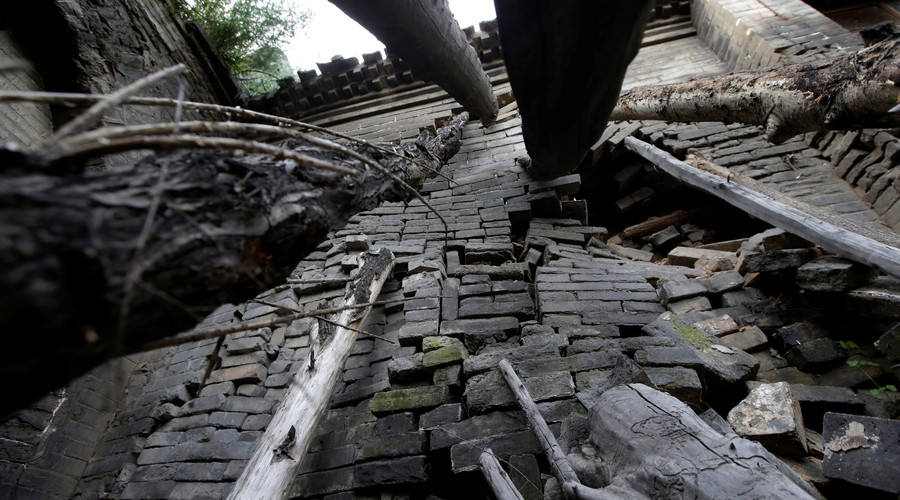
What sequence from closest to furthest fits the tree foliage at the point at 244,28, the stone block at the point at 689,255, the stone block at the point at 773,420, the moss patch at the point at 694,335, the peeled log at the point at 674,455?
the peeled log at the point at 674,455 → the stone block at the point at 773,420 → the moss patch at the point at 694,335 → the stone block at the point at 689,255 → the tree foliage at the point at 244,28

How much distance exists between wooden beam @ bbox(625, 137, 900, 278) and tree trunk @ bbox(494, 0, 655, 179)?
152 centimetres

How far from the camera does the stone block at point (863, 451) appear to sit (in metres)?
1.43

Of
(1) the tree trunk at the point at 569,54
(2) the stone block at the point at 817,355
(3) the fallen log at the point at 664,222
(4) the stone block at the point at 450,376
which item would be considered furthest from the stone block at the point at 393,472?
(3) the fallen log at the point at 664,222

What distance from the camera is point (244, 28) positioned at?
6.13m

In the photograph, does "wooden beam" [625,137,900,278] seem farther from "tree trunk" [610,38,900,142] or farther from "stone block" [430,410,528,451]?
"stone block" [430,410,528,451]

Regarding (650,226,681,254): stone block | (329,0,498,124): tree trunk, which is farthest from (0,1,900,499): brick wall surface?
(329,0,498,124): tree trunk

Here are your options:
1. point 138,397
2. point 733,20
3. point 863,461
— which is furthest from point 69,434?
point 733,20

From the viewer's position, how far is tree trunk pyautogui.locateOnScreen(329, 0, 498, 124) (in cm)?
161

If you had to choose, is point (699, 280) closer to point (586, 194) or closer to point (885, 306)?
point (885, 306)

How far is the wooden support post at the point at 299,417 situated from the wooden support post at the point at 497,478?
0.77 m

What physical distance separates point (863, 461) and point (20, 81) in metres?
6.56

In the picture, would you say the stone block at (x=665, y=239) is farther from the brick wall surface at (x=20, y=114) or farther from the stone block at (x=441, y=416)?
the brick wall surface at (x=20, y=114)

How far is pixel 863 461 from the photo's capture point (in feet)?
4.86

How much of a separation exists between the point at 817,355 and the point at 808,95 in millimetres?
1410
